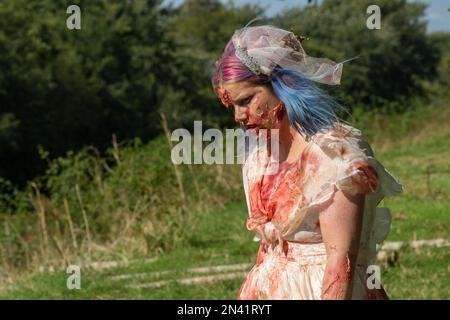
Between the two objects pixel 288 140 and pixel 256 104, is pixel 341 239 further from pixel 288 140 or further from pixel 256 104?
pixel 256 104

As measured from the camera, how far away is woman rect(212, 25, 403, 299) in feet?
10.7

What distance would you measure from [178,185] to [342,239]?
997cm

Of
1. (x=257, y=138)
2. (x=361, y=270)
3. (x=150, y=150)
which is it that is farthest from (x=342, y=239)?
(x=150, y=150)

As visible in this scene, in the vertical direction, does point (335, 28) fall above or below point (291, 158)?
above

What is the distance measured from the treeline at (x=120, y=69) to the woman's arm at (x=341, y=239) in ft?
104

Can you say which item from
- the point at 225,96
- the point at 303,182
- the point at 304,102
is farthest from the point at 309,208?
the point at 225,96

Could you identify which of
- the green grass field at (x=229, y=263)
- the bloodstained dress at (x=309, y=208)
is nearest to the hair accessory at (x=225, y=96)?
the bloodstained dress at (x=309, y=208)

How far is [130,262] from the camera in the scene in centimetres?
1041

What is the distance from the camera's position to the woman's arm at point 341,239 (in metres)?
3.23

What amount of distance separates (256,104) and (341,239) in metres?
0.50

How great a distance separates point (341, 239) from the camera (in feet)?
10.6

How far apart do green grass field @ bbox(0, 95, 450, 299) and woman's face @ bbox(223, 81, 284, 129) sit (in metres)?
4.37

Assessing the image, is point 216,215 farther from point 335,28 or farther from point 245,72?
point 335,28

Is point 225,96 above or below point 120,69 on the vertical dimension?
below
